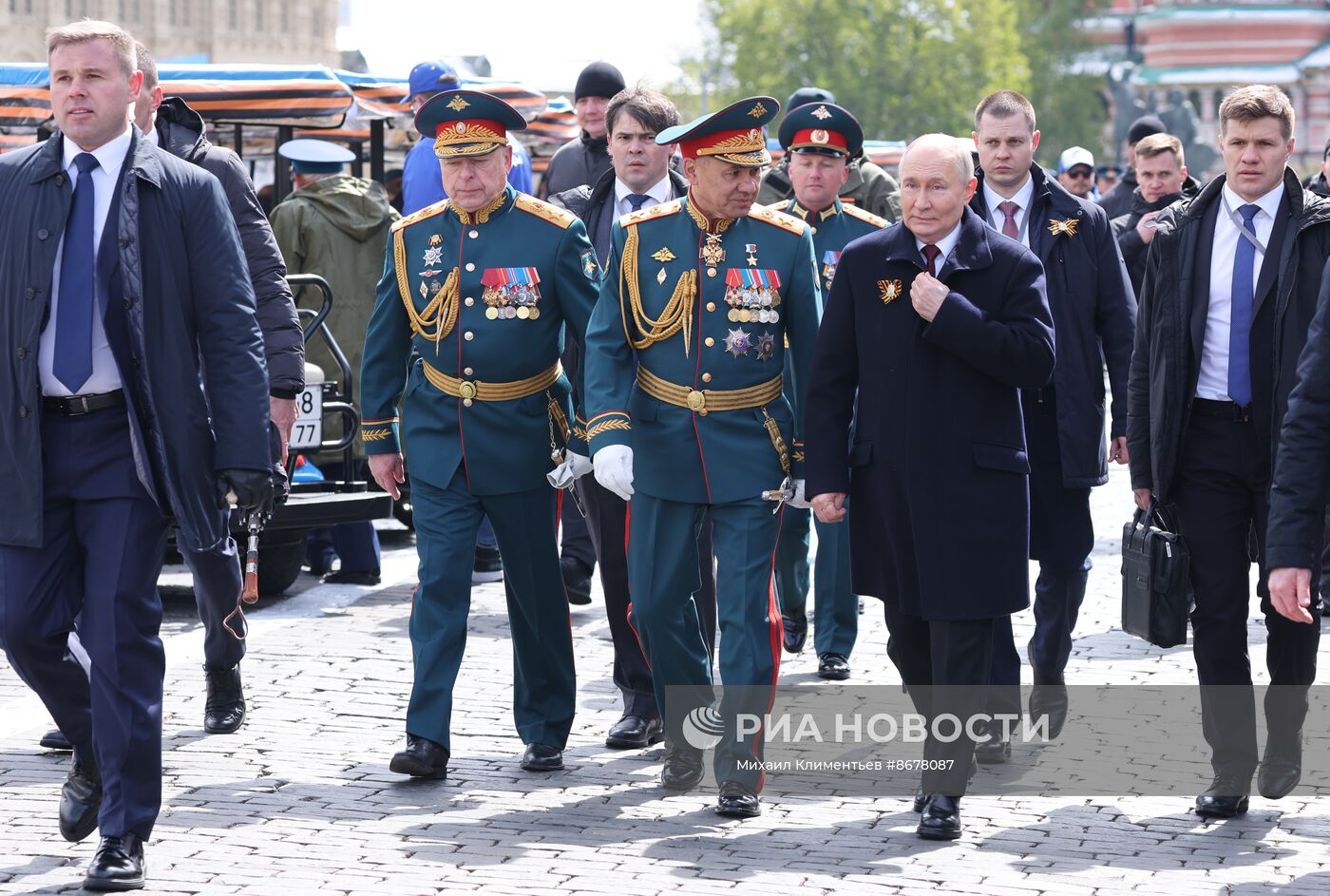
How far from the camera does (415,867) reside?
571 cm

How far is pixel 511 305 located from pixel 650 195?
1.57 m

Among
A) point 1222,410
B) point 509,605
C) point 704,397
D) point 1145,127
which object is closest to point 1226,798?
point 1222,410

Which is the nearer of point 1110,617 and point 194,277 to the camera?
point 194,277

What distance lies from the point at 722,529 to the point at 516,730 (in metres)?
1.05

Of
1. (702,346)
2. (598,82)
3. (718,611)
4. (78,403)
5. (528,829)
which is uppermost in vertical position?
(598,82)

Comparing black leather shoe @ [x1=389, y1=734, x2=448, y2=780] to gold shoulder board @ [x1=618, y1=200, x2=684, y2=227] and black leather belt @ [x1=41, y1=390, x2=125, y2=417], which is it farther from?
gold shoulder board @ [x1=618, y1=200, x2=684, y2=227]

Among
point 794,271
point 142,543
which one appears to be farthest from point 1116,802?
point 142,543

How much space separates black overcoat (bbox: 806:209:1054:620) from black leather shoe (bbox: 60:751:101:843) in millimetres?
2098

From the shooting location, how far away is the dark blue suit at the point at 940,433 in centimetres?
618

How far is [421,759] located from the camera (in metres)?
6.63

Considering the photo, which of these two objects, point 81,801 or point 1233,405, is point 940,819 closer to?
point 1233,405

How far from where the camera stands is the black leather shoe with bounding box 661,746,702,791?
6605 millimetres

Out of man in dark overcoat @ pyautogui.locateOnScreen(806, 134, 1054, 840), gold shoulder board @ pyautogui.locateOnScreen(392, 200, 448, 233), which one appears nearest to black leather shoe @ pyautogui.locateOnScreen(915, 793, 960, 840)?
man in dark overcoat @ pyautogui.locateOnScreen(806, 134, 1054, 840)

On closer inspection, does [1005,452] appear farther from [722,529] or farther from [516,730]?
[516,730]
